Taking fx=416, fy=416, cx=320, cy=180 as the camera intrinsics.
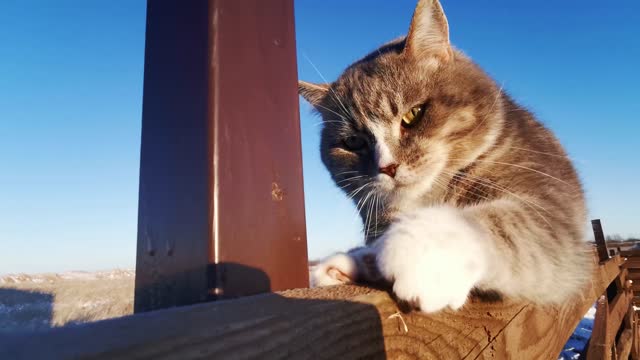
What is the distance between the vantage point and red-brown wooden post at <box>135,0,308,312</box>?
79cm

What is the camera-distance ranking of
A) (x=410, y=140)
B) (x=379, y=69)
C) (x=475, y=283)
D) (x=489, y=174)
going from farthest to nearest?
(x=379, y=69)
(x=410, y=140)
(x=489, y=174)
(x=475, y=283)

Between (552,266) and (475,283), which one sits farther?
(552,266)

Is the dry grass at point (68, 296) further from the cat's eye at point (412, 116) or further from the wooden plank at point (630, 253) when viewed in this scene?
the wooden plank at point (630, 253)

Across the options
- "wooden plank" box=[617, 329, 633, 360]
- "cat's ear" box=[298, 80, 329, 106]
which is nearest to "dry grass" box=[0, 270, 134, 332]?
"cat's ear" box=[298, 80, 329, 106]

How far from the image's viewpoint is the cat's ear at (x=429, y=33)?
2.01 metres

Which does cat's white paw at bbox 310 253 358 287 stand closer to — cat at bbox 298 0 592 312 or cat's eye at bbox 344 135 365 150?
cat at bbox 298 0 592 312

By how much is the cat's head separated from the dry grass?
3.85ft

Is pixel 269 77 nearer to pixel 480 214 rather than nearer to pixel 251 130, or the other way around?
pixel 251 130

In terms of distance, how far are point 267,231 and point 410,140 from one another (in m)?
1.20

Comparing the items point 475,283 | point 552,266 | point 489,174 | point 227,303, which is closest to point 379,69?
point 489,174

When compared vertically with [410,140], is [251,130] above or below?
below

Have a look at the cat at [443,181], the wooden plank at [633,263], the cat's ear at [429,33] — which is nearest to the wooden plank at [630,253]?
the wooden plank at [633,263]

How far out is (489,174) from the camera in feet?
5.73

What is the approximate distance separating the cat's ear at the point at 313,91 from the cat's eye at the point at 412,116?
31.4 inches
